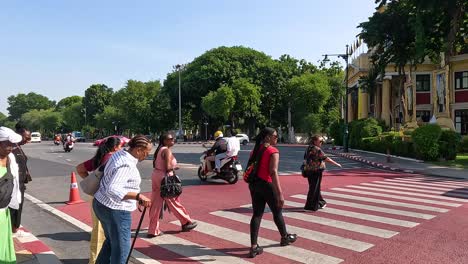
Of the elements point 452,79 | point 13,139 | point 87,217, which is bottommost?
point 87,217

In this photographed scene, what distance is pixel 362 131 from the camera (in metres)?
33.1

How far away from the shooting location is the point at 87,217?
28.8 feet

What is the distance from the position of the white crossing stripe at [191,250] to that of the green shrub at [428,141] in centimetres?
1874

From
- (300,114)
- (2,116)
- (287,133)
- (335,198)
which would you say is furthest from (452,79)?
(2,116)

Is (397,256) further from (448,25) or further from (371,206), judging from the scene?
(448,25)

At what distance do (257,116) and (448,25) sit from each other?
1359 inches

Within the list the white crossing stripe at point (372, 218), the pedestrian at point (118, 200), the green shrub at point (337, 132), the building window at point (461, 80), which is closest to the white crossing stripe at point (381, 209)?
the white crossing stripe at point (372, 218)

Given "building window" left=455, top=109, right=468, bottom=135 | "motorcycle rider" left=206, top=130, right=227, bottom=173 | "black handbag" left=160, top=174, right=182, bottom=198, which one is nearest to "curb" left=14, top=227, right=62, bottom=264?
"black handbag" left=160, top=174, right=182, bottom=198

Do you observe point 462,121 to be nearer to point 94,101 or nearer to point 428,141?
point 428,141

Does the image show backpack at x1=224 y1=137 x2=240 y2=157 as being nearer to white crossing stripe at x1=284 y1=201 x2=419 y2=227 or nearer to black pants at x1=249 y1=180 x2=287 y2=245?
white crossing stripe at x1=284 y1=201 x2=419 y2=227

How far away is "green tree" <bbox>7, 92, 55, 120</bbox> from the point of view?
500 ft

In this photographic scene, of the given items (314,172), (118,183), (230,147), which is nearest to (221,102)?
(230,147)

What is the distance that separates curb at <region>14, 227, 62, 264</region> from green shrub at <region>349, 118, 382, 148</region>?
28.8 meters

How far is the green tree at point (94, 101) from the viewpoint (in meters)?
97.8
